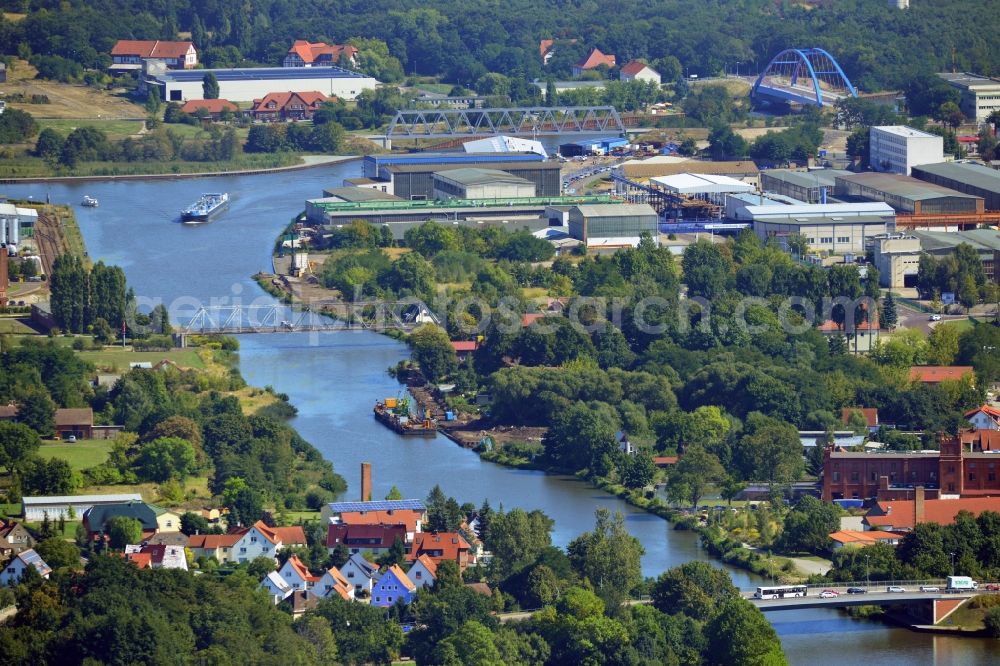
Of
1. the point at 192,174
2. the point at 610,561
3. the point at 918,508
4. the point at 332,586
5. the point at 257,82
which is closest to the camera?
the point at 332,586

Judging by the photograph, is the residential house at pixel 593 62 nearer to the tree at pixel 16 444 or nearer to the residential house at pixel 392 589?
the tree at pixel 16 444

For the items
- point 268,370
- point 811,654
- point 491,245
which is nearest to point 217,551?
point 811,654

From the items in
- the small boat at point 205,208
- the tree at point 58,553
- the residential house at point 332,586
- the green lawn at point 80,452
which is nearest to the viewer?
Answer: the residential house at point 332,586

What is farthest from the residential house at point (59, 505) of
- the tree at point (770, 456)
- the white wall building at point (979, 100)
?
the white wall building at point (979, 100)

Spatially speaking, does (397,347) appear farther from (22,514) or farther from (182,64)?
(182,64)

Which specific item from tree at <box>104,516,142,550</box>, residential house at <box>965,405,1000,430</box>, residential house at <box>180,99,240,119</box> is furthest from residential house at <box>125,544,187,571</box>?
residential house at <box>180,99,240,119</box>

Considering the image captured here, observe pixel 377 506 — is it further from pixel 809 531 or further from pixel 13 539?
pixel 809 531

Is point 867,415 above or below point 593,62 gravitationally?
below

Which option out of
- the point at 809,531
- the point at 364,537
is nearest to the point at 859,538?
the point at 809,531
